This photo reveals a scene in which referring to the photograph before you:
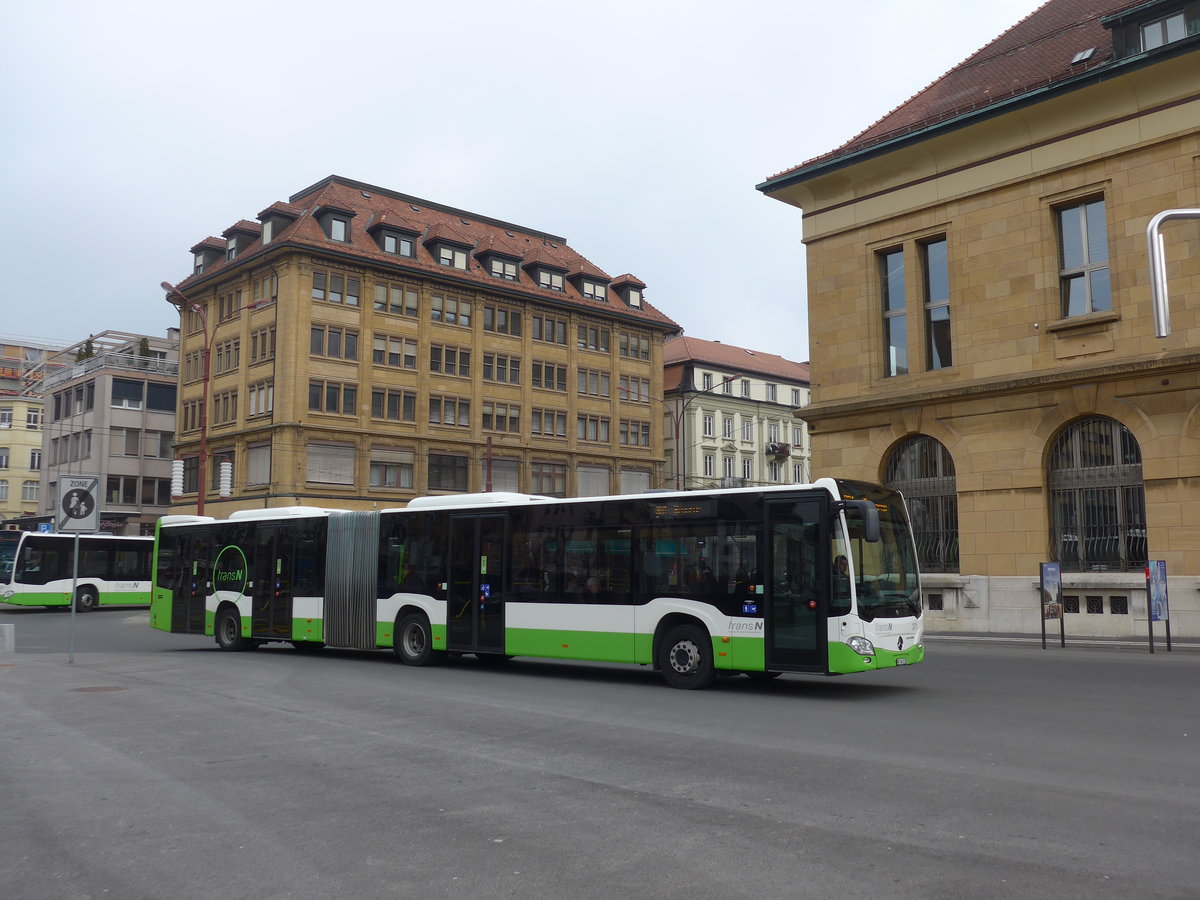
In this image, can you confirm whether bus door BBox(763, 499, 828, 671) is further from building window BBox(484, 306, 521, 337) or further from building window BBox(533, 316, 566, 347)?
building window BBox(533, 316, 566, 347)

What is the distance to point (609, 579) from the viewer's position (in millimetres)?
15992

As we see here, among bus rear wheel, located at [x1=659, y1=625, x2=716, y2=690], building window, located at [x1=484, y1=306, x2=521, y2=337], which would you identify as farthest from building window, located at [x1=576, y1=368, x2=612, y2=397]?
bus rear wheel, located at [x1=659, y1=625, x2=716, y2=690]

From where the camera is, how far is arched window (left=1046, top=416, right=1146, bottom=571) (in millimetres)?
24328

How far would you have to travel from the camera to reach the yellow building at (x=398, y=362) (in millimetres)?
54906

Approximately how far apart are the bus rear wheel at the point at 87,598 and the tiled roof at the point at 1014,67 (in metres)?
30.6

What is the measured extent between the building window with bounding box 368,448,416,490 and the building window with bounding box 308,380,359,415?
266 centimetres

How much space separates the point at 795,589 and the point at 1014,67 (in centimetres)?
2077

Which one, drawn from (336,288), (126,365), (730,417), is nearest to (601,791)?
(336,288)

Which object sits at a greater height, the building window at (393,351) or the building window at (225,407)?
the building window at (393,351)

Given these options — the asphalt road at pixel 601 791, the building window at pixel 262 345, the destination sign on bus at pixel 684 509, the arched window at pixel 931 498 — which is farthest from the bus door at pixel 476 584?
the building window at pixel 262 345

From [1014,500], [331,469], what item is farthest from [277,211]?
[1014,500]

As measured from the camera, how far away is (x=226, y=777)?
8.44 metres

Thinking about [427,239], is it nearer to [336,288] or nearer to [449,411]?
[336,288]

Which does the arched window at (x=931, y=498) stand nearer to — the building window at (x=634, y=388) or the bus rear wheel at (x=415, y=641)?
the bus rear wheel at (x=415, y=641)
